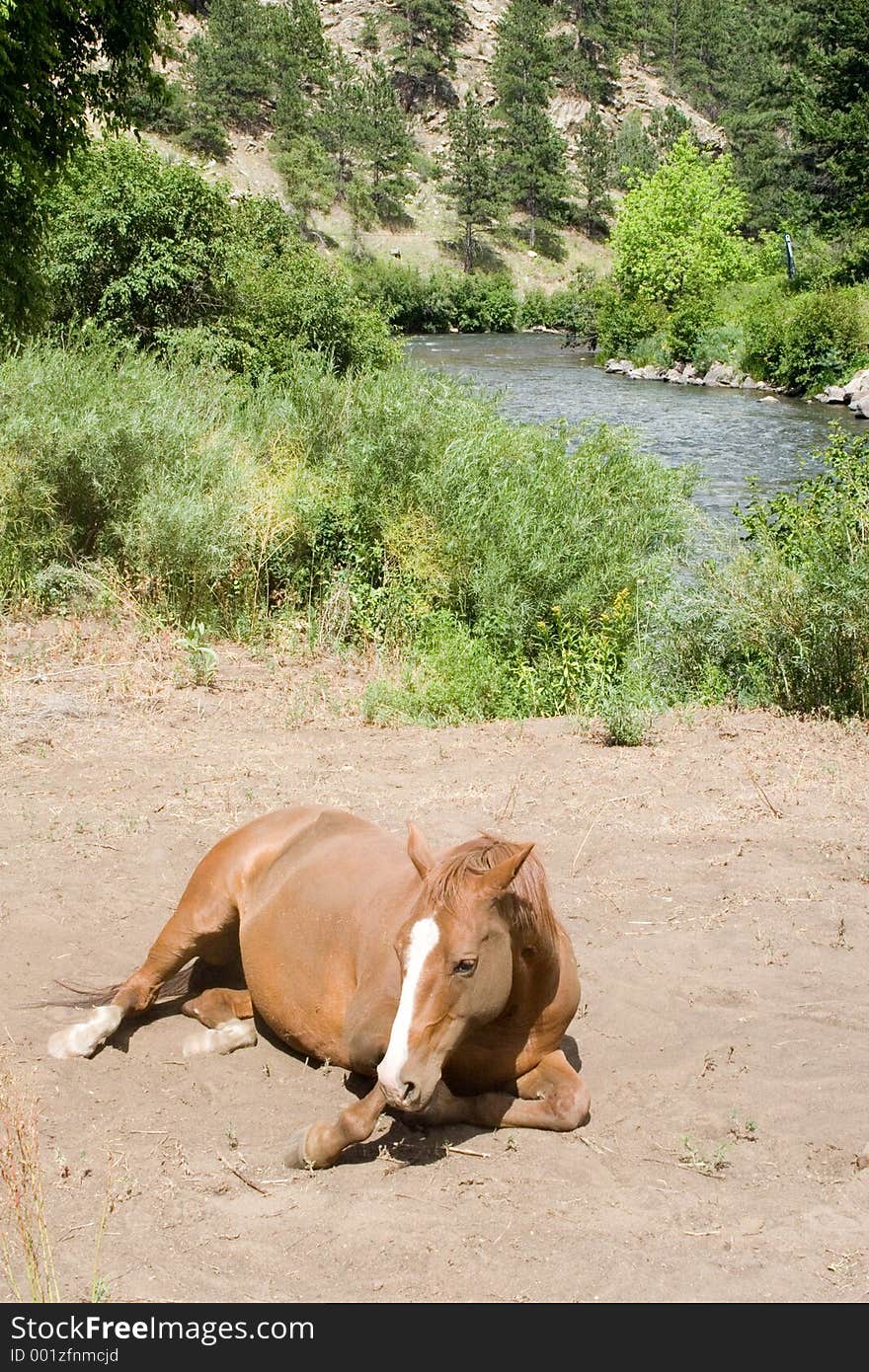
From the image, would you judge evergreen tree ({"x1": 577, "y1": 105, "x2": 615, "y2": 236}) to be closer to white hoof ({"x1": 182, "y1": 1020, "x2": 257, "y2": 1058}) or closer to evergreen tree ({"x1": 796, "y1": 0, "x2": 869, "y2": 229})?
evergreen tree ({"x1": 796, "y1": 0, "x2": 869, "y2": 229})

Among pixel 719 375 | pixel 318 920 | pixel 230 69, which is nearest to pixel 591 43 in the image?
pixel 230 69

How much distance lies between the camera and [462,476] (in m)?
12.1

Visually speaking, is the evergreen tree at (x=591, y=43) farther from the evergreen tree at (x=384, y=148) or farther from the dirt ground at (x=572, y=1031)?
the dirt ground at (x=572, y=1031)

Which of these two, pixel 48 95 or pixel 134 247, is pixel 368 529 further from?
pixel 134 247

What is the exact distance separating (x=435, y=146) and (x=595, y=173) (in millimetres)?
15080

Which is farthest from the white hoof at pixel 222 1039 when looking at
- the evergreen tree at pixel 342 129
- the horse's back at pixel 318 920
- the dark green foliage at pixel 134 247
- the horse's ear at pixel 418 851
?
the evergreen tree at pixel 342 129

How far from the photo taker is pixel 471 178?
289ft

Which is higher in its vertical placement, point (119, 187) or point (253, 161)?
point (253, 161)

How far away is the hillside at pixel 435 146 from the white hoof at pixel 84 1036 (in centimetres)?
6930

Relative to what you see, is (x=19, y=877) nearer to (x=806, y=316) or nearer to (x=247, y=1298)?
(x=247, y=1298)

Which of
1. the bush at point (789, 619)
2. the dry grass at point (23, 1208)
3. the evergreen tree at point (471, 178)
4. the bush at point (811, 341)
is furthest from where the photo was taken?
the evergreen tree at point (471, 178)

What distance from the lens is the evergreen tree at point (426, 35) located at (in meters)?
107

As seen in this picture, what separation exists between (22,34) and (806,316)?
3212 centimetres

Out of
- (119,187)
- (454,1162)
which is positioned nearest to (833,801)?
(454,1162)
